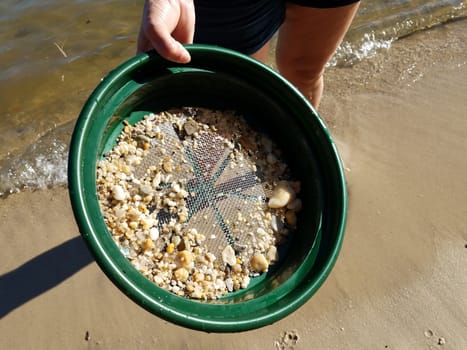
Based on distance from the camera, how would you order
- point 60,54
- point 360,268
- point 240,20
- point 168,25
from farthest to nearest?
point 60,54 → point 360,268 → point 240,20 → point 168,25

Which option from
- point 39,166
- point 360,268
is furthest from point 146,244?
point 39,166

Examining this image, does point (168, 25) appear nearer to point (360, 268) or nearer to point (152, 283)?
point (152, 283)

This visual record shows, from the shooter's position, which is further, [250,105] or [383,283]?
[383,283]

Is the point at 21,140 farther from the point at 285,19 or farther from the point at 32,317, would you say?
the point at 285,19

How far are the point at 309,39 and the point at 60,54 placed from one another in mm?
2561

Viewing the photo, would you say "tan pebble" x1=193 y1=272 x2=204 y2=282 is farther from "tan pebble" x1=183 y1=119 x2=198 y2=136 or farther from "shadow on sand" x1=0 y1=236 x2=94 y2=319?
"shadow on sand" x1=0 y1=236 x2=94 y2=319

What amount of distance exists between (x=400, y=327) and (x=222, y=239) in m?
1.06

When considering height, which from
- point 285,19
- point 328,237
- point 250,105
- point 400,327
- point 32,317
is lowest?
point 32,317

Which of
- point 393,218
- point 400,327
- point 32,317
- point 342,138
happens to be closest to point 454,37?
point 342,138

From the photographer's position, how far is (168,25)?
142 cm

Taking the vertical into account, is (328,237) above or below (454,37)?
above

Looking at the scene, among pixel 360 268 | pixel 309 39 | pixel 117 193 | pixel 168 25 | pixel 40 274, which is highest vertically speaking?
pixel 168 25

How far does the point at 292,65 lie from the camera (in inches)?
85.8

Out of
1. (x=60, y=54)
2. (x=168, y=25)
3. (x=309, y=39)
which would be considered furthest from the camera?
(x=60, y=54)
